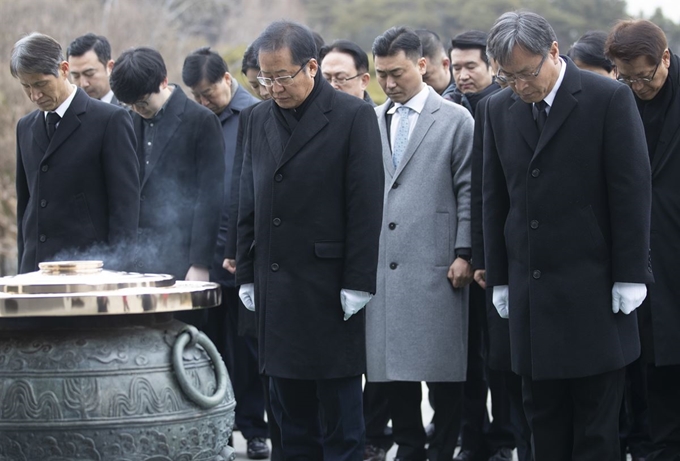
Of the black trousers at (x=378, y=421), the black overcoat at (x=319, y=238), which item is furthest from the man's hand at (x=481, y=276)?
the black trousers at (x=378, y=421)

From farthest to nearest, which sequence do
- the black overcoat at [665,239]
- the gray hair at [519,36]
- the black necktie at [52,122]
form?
the black necktie at [52,122], the black overcoat at [665,239], the gray hair at [519,36]

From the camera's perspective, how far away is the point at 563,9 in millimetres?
40781

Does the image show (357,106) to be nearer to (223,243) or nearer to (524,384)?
(524,384)

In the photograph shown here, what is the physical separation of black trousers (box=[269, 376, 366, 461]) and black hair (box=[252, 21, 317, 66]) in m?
1.34

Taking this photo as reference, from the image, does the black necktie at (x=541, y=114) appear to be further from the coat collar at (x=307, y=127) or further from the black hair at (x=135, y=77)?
the black hair at (x=135, y=77)

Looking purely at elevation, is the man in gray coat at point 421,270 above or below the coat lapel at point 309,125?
below

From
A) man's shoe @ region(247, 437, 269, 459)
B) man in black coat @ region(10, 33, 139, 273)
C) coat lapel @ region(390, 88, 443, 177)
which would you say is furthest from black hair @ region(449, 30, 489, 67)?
man's shoe @ region(247, 437, 269, 459)

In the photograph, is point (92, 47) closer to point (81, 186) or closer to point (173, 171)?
point (173, 171)

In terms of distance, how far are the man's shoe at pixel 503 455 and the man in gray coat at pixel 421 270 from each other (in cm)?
47

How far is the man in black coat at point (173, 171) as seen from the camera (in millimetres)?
6027

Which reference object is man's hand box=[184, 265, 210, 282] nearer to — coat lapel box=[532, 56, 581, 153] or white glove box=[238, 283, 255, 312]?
white glove box=[238, 283, 255, 312]

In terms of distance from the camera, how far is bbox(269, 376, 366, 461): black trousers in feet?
15.4

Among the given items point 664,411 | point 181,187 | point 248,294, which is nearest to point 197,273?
point 181,187

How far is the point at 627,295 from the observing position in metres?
4.36
